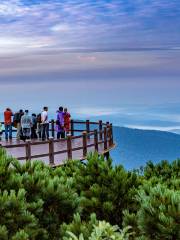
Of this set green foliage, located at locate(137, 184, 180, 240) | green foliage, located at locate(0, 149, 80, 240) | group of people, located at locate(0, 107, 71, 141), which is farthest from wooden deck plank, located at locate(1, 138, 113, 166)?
green foliage, located at locate(137, 184, 180, 240)

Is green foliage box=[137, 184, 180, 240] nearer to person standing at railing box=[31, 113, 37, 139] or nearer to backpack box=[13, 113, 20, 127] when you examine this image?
person standing at railing box=[31, 113, 37, 139]

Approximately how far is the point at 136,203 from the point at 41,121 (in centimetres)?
2308

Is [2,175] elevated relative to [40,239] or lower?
elevated

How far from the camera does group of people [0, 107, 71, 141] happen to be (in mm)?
30125

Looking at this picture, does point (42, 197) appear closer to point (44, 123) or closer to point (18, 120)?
point (44, 123)

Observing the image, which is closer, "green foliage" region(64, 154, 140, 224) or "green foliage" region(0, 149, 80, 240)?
"green foliage" region(0, 149, 80, 240)

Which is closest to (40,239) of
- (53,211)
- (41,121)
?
(53,211)

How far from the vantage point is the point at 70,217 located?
8.30 meters

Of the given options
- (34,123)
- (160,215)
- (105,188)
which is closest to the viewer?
(160,215)

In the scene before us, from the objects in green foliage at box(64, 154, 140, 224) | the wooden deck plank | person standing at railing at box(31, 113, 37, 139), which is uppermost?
green foliage at box(64, 154, 140, 224)

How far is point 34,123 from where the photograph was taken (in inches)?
1276

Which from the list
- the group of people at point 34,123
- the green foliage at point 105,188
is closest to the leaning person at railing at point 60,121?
the group of people at point 34,123

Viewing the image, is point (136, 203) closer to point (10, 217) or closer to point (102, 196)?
point (102, 196)

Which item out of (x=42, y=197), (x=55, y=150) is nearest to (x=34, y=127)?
(x=55, y=150)
